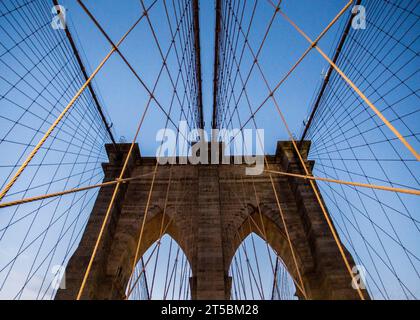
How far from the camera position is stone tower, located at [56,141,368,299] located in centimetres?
663

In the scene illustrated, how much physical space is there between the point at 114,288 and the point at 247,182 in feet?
19.9

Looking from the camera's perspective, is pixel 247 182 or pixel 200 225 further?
pixel 247 182

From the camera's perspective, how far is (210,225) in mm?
7902

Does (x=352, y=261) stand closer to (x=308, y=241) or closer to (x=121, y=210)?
(x=308, y=241)

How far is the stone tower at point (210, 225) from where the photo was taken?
6.63 m

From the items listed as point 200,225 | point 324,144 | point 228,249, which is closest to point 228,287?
point 228,249

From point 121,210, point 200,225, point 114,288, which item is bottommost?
point 114,288

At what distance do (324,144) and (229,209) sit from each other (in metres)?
4.44
